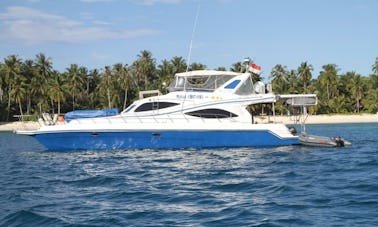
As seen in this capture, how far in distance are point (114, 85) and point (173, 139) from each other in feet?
173

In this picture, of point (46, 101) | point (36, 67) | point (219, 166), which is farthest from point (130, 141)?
point (36, 67)

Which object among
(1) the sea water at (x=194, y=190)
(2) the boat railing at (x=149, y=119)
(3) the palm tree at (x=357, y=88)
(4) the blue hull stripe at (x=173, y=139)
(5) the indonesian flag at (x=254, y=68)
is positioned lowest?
(1) the sea water at (x=194, y=190)

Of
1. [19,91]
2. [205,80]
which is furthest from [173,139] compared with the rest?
[19,91]

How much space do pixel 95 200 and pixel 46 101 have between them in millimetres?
63791

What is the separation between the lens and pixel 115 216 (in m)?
8.30

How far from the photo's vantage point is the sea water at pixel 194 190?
8094 millimetres

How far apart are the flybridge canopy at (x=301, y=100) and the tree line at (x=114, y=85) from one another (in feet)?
142

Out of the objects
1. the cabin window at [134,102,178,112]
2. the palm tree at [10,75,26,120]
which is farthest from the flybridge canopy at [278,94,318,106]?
the palm tree at [10,75,26,120]

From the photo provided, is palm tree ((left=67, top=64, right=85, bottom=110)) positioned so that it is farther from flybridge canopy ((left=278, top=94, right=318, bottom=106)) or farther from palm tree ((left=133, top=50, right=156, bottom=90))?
flybridge canopy ((left=278, top=94, right=318, bottom=106))

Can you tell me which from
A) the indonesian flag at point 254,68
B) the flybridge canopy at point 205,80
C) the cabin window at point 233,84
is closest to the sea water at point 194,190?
the cabin window at point 233,84

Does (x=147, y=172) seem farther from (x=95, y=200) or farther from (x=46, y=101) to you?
(x=46, y=101)

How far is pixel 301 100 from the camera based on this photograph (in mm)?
22719

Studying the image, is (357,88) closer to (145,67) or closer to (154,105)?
(145,67)

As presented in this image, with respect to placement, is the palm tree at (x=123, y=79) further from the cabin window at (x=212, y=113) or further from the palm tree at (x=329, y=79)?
the cabin window at (x=212, y=113)
